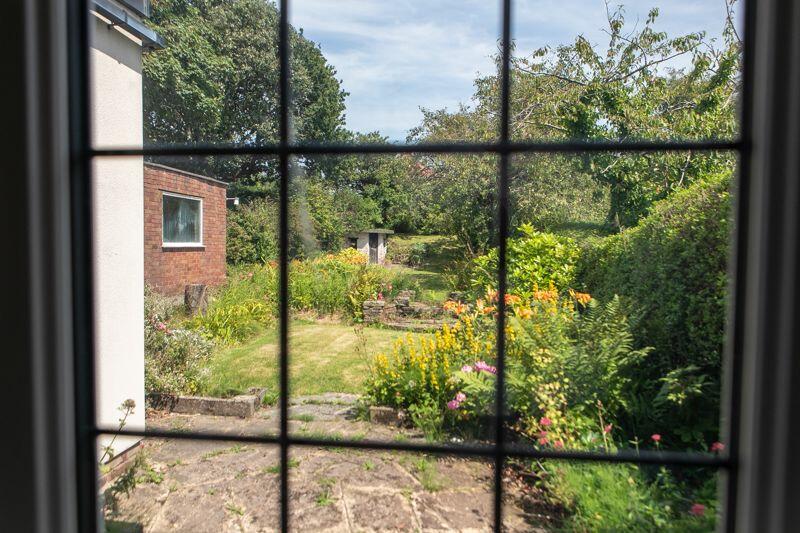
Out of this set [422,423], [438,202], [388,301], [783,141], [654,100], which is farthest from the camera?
[388,301]

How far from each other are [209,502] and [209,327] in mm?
1417

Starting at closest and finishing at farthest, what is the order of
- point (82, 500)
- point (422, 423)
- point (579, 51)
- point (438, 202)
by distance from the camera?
point (82, 500)
point (422, 423)
point (579, 51)
point (438, 202)

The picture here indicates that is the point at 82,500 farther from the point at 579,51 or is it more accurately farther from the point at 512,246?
the point at 579,51

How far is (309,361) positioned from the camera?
11.2 ft

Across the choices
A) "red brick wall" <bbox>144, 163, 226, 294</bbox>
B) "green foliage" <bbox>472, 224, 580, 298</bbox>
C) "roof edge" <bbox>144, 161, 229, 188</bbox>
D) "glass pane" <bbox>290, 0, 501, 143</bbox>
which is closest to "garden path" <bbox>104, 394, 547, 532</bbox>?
"red brick wall" <bbox>144, 163, 226, 294</bbox>

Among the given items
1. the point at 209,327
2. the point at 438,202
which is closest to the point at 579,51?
the point at 438,202

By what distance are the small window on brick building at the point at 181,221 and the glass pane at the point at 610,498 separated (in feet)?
9.17

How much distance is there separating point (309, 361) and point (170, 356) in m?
0.94

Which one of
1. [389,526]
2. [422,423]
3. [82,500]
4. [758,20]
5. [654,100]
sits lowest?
[389,526]

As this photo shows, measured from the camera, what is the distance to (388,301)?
3.79 meters

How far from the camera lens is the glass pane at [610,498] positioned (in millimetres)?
1385

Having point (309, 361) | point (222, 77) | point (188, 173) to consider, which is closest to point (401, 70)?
point (222, 77)

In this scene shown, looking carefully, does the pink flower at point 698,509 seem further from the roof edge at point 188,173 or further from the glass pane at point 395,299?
the roof edge at point 188,173

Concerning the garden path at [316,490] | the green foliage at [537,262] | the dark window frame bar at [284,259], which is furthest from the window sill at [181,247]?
the dark window frame bar at [284,259]
